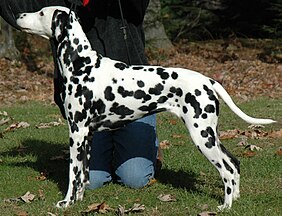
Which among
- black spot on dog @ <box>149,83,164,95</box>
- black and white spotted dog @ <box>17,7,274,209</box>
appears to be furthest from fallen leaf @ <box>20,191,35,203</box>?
black spot on dog @ <box>149,83,164,95</box>

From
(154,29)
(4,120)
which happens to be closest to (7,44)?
(154,29)

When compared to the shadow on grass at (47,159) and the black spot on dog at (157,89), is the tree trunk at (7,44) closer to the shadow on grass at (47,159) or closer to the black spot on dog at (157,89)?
the shadow on grass at (47,159)

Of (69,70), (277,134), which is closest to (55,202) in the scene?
(69,70)

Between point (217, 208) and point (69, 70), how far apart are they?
171 centimetres

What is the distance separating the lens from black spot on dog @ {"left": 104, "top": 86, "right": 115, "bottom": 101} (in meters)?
5.47

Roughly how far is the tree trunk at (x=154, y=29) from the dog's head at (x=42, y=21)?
40.4ft

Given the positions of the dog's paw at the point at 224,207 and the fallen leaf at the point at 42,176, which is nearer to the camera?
the dog's paw at the point at 224,207

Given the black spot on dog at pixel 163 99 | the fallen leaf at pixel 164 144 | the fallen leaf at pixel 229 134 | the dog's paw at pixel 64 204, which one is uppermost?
the black spot on dog at pixel 163 99

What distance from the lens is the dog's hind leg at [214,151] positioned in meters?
5.27

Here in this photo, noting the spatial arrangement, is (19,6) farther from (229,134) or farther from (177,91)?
(229,134)

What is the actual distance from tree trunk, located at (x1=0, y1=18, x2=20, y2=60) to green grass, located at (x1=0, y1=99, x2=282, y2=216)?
324 inches

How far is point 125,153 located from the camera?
6.59m

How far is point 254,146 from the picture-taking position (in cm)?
764

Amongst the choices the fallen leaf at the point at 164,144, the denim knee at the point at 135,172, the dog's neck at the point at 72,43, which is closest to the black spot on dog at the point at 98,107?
the dog's neck at the point at 72,43
